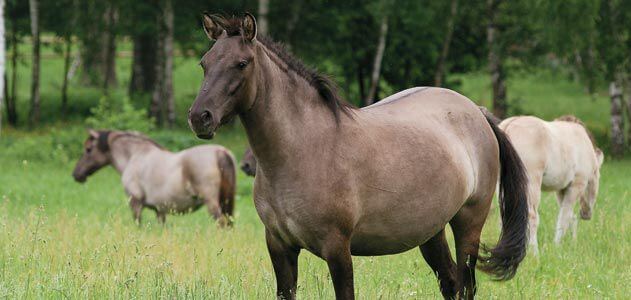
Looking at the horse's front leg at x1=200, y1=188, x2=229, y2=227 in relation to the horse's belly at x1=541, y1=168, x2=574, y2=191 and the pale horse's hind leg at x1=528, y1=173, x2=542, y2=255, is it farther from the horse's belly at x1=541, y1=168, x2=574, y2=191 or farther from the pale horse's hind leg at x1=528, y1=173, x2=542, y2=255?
the pale horse's hind leg at x1=528, y1=173, x2=542, y2=255

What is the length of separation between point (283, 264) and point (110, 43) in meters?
28.8

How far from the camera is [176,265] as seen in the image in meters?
8.41

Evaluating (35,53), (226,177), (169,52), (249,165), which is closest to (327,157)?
(249,165)

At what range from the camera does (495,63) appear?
1009 inches

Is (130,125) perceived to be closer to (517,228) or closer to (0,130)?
(0,130)

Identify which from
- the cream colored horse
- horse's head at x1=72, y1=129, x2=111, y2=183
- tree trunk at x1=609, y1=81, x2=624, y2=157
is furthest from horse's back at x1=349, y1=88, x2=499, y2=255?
tree trunk at x1=609, y1=81, x2=624, y2=157

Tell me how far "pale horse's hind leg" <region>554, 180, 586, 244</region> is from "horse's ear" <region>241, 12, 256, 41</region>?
5590mm

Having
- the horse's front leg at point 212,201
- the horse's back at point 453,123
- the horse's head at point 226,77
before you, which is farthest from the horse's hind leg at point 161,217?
the horse's head at point 226,77

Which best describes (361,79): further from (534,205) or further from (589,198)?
(534,205)

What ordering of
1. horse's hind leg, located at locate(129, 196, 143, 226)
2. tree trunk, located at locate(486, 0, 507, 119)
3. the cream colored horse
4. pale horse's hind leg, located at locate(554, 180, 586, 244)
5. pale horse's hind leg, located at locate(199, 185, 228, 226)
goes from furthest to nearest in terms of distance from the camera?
tree trunk, located at locate(486, 0, 507, 119), horse's hind leg, located at locate(129, 196, 143, 226), pale horse's hind leg, located at locate(199, 185, 228, 226), pale horse's hind leg, located at locate(554, 180, 586, 244), the cream colored horse

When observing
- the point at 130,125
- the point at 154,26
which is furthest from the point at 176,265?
the point at 154,26

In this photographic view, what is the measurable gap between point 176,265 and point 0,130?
70.5 ft

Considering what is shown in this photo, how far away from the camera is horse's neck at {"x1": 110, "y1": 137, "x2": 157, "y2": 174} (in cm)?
1430

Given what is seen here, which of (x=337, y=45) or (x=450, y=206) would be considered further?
(x=337, y=45)
